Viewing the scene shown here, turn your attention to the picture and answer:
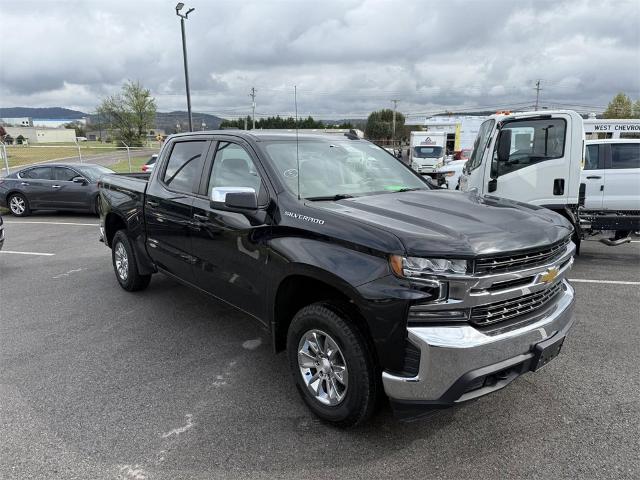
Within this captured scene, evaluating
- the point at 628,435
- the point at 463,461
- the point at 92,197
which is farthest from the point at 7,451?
the point at 92,197

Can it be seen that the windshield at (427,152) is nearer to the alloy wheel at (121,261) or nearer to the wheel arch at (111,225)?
the wheel arch at (111,225)

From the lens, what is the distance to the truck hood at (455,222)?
2592 mm

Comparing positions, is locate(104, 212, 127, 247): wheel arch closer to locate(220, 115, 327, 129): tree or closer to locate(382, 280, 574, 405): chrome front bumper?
locate(220, 115, 327, 129): tree

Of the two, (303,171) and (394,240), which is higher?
(303,171)

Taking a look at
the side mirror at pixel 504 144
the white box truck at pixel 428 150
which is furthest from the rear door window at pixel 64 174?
the white box truck at pixel 428 150

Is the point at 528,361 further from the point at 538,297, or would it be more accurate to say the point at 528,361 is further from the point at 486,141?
the point at 486,141

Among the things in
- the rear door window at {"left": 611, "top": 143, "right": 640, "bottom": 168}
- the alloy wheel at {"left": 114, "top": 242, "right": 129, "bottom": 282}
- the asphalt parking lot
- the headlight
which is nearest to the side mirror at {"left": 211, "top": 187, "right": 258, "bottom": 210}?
the headlight

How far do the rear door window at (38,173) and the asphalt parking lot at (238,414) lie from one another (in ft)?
31.0

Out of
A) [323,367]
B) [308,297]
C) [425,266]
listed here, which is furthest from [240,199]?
[425,266]

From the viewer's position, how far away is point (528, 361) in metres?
2.77

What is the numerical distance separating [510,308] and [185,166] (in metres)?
3.24

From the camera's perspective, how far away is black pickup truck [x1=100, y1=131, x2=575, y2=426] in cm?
256

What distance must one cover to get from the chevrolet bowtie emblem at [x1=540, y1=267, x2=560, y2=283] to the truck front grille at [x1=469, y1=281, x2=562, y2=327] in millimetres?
81

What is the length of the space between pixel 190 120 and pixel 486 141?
1634 centimetres
